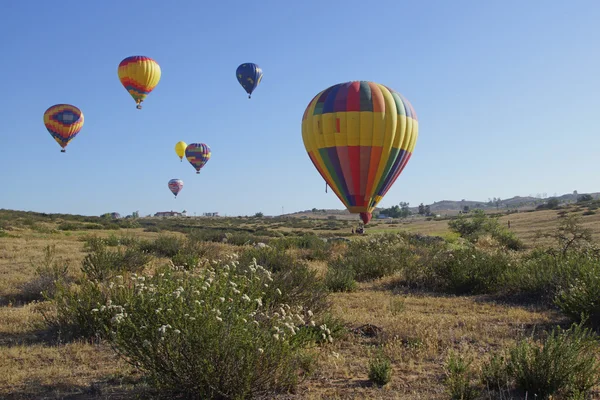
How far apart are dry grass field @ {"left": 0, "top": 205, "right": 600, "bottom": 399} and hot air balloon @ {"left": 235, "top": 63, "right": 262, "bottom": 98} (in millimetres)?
40145

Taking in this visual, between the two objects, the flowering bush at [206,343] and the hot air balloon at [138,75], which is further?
the hot air balloon at [138,75]

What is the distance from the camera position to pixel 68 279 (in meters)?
12.4

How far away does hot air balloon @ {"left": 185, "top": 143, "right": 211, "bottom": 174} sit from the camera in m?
75.1

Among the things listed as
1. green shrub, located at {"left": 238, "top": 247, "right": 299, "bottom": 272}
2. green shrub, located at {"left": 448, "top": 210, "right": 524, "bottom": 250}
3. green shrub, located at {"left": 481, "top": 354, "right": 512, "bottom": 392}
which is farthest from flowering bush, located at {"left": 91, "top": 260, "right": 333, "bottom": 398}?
green shrub, located at {"left": 448, "top": 210, "right": 524, "bottom": 250}

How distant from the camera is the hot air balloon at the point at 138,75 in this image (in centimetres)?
4059

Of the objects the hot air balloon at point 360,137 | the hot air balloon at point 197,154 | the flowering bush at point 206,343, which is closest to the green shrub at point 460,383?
the flowering bush at point 206,343

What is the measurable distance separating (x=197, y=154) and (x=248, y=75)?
93.8ft

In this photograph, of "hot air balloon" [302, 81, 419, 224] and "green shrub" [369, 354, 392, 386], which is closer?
"green shrub" [369, 354, 392, 386]

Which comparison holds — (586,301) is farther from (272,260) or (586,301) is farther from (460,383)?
(272,260)

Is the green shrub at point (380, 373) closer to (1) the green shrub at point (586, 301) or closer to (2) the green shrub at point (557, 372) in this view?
(2) the green shrub at point (557, 372)

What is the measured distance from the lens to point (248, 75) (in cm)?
4909

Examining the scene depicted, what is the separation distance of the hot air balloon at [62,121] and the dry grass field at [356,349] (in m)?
36.6

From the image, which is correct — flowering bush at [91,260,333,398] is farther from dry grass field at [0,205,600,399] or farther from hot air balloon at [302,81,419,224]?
hot air balloon at [302,81,419,224]

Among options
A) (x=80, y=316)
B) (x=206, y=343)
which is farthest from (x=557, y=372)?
(x=80, y=316)
